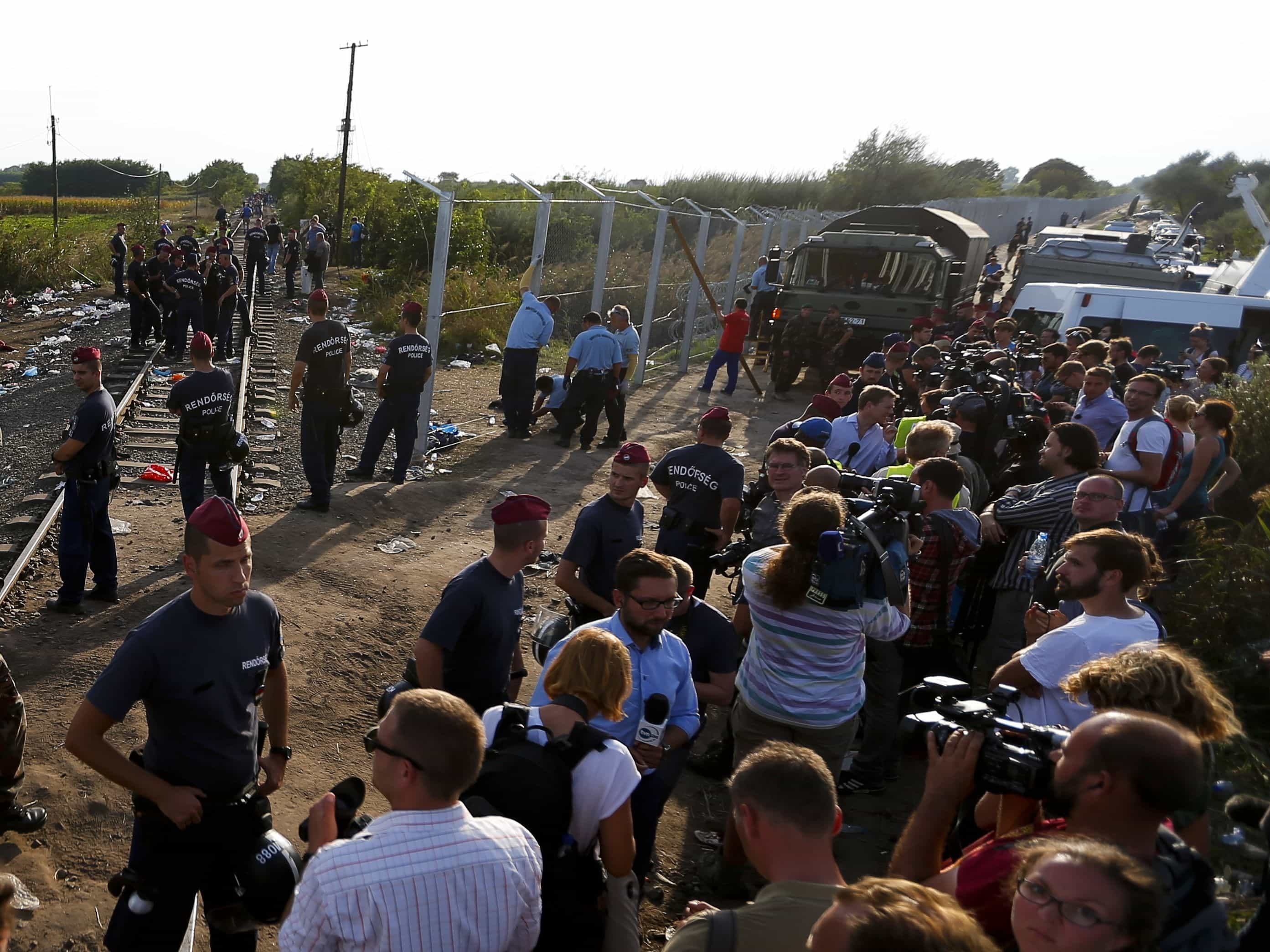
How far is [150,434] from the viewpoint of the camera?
11.2 meters

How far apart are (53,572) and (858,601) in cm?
617

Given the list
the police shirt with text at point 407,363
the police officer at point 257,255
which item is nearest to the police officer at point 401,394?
the police shirt with text at point 407,363

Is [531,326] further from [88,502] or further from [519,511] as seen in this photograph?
[519,511]

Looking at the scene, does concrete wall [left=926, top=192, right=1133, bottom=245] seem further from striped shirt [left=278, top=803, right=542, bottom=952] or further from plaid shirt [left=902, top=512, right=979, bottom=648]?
striped shirt [left=278, top=803, right=542, bottom=952]

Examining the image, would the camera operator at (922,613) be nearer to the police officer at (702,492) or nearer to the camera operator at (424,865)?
the police officer at (702,492)

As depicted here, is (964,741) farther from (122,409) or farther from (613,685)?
(122,409)

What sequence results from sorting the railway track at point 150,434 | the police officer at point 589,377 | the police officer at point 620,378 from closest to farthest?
the railway track at point 150,434, the police officer at point 589,377, the police officer at point 620,378

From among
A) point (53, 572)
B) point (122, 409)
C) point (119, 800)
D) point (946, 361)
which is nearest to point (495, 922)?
point (119, 800)

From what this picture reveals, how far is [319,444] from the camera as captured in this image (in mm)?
Answer: 8555

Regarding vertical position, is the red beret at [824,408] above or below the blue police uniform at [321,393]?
above

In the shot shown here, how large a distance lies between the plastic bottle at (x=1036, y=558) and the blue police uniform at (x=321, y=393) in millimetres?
5704

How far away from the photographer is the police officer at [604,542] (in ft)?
15.9

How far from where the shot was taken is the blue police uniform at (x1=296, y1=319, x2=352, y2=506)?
27.6 ft

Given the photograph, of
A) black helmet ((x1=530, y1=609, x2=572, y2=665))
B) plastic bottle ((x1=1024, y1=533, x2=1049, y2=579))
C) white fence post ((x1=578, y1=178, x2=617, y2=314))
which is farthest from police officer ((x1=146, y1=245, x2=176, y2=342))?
plastic bottle ((x1=1024, y1=533, x2=1049, y2=579))
